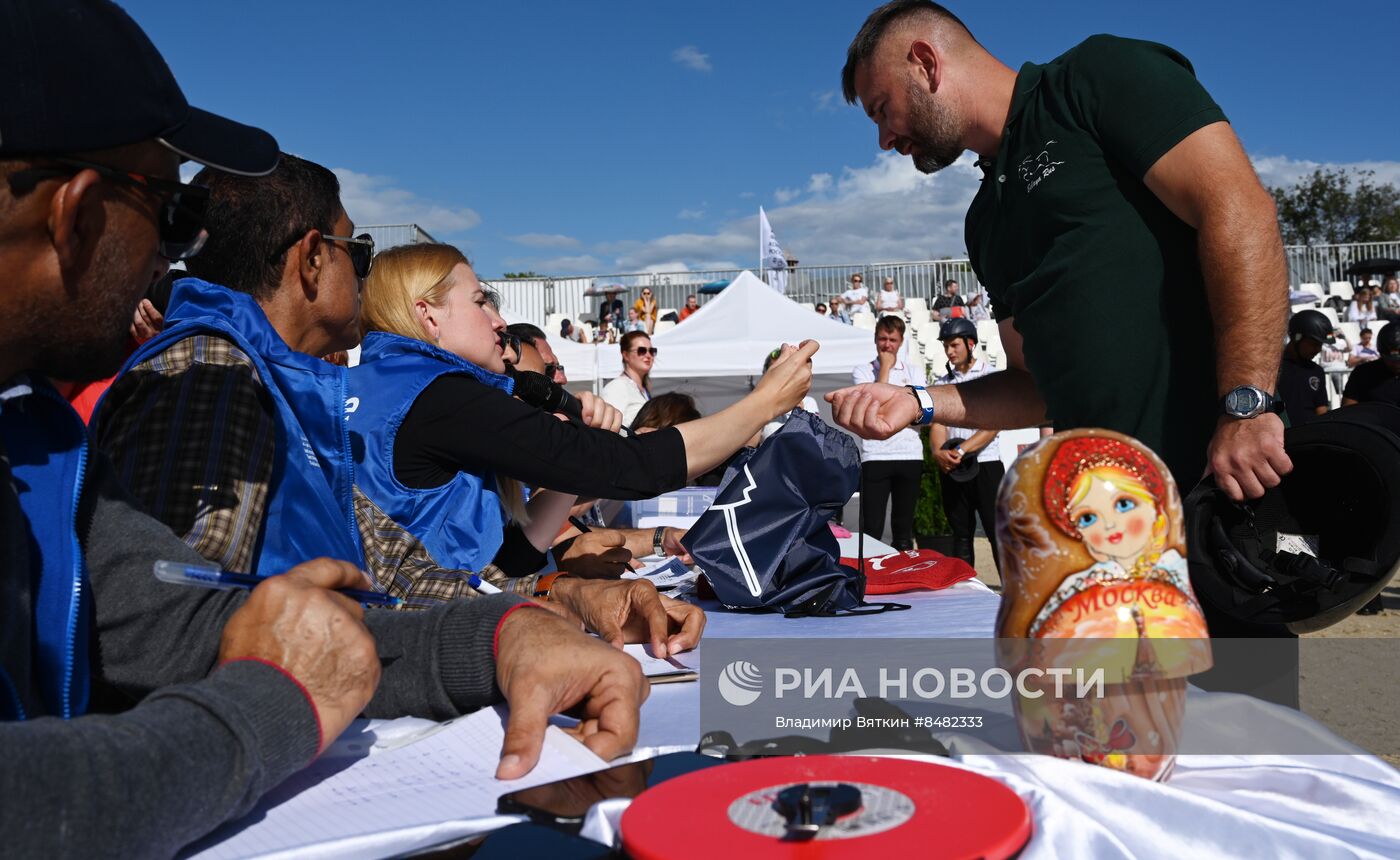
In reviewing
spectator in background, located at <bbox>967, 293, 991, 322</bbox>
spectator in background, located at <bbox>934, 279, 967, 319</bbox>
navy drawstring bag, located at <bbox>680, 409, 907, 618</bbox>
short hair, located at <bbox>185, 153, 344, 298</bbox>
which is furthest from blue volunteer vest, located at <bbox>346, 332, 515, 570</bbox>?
spectator in background, located at <bbox>967, 293, 991, 322</bbox>

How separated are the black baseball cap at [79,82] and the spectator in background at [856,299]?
17352 mm

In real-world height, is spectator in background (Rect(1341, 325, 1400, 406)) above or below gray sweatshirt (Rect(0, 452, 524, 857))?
above

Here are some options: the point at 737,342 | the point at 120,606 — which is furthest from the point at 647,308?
the point at 120,606

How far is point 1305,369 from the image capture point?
6809 mm

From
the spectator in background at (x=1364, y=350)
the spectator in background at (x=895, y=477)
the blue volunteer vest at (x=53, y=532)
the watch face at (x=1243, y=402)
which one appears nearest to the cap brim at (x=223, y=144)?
the blue volunteer vest at (x=53, y=532)

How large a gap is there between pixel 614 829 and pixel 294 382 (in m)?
1.13

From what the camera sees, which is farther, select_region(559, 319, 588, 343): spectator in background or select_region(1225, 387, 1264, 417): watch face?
select_region(559, 319, 588, 343): spectator in background

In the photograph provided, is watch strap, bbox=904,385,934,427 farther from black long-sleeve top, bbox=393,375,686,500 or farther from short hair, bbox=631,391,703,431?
short hair, bbox=631,391,703,431

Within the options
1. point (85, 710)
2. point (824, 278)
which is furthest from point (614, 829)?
point (824, 278)

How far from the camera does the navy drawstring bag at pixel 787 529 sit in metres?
2.08

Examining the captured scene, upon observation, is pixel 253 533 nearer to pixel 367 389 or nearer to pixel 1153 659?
pixel 367 389

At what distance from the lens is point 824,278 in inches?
829

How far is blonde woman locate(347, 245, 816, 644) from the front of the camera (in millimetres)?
2037

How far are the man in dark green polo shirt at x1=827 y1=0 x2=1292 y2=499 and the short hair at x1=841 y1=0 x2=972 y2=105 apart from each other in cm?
2
